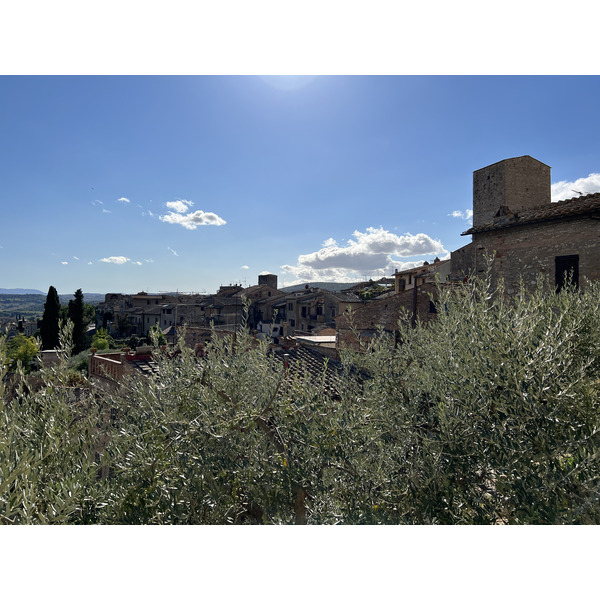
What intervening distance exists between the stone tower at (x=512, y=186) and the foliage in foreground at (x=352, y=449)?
9.32m

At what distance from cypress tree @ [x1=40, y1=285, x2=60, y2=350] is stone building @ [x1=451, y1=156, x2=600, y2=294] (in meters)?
24.2

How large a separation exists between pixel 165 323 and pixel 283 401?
3986 centimetres

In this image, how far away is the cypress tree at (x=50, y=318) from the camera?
2272 cm

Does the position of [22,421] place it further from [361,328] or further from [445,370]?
[361,328]

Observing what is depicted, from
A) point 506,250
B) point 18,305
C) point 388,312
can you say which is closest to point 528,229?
point 506,250

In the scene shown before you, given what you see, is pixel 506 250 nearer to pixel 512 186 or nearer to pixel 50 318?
pixel 512 186

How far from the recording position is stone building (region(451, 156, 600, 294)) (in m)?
8.28

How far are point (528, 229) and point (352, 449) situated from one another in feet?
30.1

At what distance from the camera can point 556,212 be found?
343 inches

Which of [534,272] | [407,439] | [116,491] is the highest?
[534,272]

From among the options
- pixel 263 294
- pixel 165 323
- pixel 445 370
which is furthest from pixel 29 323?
pixel 445 370

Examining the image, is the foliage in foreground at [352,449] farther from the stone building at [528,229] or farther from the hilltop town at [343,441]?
the stone building at [528,229]

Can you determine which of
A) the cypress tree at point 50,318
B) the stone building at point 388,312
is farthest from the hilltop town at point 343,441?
the cypress tree at point 50,318

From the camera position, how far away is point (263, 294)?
3941 cm
